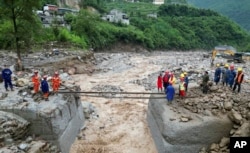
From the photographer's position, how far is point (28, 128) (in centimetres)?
1078

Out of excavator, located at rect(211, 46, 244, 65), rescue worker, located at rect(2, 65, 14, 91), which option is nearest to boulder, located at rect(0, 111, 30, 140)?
rescue worker, located at rect(2, 65, 14, 91)

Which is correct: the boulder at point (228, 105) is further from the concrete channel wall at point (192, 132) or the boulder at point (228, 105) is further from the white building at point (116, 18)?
the white building at point (116, 18)

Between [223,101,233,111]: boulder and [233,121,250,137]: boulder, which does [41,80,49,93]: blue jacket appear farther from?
[233,121,250,137]: boulder

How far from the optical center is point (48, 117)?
10.7m

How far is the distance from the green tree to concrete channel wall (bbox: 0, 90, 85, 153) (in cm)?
714

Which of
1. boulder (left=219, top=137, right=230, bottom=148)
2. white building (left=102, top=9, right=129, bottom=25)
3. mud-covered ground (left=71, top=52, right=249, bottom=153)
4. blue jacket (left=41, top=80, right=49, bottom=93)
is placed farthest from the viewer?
white building (left=102, top=9, right=129, bottom=25)

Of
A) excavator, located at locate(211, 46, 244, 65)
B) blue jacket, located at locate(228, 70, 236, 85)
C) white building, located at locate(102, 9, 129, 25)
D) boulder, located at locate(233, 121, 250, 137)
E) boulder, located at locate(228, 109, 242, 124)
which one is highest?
white building, located at locate(102, 9, 129, 25)

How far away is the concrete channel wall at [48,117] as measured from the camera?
1074 centimetres

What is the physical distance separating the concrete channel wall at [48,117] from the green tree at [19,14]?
7144 mm

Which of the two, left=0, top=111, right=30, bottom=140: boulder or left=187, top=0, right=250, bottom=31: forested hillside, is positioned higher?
left=187, top=0, right=250, bottom=31: forested hillside

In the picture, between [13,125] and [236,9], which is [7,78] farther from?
[236,9]

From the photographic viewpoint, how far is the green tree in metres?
16.9

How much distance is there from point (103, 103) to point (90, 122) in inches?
89.7

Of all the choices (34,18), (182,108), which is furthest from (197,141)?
(34,18)
